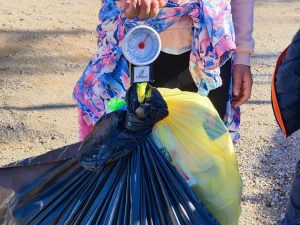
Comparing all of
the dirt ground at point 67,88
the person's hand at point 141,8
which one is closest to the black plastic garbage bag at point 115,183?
the person's hand at point 141,8

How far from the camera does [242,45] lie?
208 cm

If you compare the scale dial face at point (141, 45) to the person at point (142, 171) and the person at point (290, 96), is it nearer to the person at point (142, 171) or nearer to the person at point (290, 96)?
the person at point (142, 171)

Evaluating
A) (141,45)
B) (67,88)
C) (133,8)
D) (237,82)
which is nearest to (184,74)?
(237,82)

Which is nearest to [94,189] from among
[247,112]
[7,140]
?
[7,140]

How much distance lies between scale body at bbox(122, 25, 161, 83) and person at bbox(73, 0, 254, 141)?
15 centimetres

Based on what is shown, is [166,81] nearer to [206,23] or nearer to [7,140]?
[206,23]

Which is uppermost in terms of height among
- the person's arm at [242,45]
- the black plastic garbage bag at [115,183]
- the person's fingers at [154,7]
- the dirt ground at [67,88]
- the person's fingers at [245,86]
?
the person's fingers at [154,7]

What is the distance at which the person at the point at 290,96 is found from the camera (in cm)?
151

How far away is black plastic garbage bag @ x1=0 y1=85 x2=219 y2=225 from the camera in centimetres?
161

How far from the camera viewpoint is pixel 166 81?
6.47 feet

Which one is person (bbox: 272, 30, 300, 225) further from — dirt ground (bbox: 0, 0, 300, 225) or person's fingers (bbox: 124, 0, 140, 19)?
dirt ground (bbox: 0, 0, 300, 225)

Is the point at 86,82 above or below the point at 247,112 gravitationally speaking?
above

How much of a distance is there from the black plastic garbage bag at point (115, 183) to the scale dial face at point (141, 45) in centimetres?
8

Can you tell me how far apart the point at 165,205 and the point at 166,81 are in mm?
496
